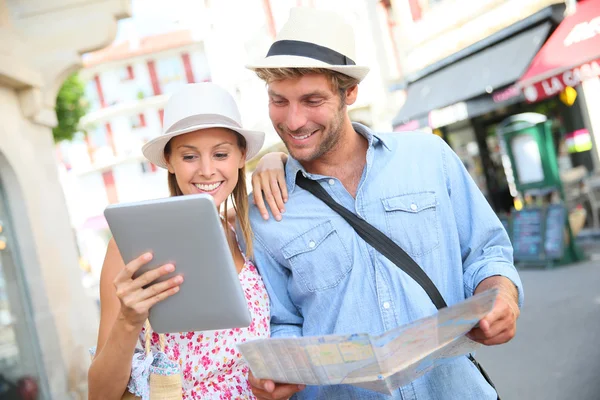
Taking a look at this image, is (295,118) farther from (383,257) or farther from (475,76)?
(475,76)

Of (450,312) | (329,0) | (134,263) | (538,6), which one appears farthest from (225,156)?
(329,0)

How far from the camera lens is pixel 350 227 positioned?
2.01 m

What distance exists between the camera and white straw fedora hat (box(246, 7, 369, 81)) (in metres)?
2.01

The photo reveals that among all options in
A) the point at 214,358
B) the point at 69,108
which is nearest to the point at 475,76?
the point at 69,108

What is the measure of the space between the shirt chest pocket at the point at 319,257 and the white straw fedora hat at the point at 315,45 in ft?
1.78

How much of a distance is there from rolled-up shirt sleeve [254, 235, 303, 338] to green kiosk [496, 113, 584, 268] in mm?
6799

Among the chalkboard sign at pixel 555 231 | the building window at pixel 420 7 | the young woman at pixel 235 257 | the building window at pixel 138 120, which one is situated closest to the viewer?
the young woman at pixel 235 257

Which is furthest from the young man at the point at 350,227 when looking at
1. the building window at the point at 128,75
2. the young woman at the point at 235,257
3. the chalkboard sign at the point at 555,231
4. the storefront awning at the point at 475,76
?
the building window at the point at 128,75

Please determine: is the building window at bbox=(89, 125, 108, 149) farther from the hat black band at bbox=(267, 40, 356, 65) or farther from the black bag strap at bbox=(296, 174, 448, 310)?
the black bag strap at bbox=(296, 174, 448, 310)

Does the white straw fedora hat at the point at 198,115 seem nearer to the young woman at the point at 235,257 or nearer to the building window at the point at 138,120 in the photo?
the young woman at the point at 235,257

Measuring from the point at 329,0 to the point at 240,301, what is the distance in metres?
18.7

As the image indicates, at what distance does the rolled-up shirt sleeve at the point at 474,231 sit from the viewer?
6.45 ft

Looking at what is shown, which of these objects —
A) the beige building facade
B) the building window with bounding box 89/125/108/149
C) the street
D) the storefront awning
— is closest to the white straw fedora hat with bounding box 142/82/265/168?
the street

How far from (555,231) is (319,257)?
274 inches
